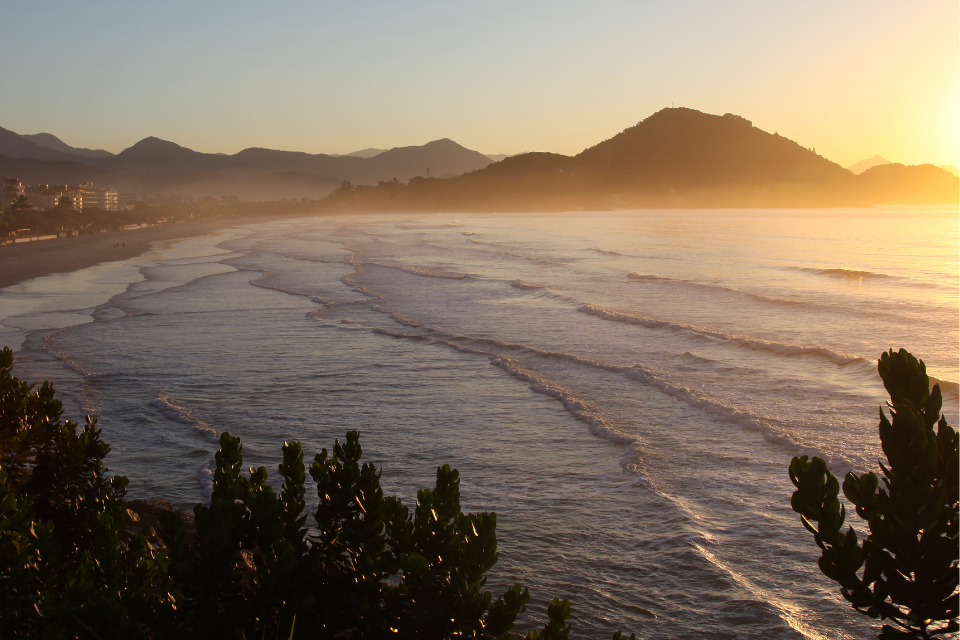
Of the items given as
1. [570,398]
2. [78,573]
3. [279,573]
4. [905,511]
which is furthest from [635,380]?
[78,573]

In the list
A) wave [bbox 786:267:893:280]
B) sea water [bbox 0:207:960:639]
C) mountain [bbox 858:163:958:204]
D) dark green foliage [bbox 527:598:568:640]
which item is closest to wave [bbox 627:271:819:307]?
sea water [bbox 0:207:960:639]

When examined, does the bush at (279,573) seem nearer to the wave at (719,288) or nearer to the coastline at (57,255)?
the wave at (719,288)

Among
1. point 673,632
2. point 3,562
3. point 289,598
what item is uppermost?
point 3,562

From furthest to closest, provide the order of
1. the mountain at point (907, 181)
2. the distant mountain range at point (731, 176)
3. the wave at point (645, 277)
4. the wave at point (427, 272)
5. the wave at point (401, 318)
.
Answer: the mountain at point (907, 181) → the distant mountain range at point (731, 176) → the wave at point (427, 272) → the wave at point (645, 277) → the wave at point (401, 318)

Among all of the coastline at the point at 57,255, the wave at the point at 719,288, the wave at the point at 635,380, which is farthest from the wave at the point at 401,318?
the coastline at the point at 57,255

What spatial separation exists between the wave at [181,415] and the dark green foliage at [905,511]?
889 cm

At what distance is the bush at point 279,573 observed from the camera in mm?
3246

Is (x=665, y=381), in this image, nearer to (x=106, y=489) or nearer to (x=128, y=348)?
(x=106, y=489)

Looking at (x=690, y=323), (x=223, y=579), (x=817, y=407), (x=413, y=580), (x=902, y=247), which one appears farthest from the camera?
(x=902, y=247)

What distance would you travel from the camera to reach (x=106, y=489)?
457cm

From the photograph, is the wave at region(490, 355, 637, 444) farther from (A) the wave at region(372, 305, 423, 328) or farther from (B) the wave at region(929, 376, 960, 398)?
(B) the wave at region(929, 376, 960, 398)

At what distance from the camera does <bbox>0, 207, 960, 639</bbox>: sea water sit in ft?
21.2

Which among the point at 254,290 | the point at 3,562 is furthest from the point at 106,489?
the point at 254,290

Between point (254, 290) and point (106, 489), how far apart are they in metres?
24.6
